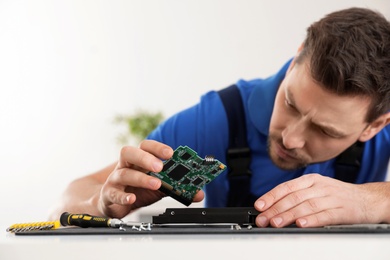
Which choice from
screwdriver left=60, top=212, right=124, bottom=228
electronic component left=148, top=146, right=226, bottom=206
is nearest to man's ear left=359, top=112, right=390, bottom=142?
electronic component left=148, top=146, right=226, bottom=206

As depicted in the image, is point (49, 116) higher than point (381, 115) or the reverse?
the reverse

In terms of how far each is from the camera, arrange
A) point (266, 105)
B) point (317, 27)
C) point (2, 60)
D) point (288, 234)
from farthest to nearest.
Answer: point (2, 60), point (266, 105), point (317, 27), point (288, 234)

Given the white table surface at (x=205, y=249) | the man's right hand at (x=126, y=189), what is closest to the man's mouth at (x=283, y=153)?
the man's right hand at (x=126, y=189)

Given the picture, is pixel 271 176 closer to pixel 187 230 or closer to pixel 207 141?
pixel 207 141

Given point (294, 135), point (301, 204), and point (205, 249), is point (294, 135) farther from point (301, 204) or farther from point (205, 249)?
point (205, 249)

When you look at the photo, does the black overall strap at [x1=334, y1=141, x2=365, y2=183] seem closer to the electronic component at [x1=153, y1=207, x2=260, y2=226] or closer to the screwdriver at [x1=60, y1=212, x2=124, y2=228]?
the electronic component at [x1=153, y1=207, x2=260, y2=226]

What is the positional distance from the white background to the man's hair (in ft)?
8.98

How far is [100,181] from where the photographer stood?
61.2 inches

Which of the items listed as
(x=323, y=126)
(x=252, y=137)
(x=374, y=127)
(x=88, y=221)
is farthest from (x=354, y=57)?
(x=88, y=221)

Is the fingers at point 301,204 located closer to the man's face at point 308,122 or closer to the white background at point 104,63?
the man's face at point 308,122

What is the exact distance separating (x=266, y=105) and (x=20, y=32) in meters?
3.01

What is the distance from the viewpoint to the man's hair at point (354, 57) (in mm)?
1350

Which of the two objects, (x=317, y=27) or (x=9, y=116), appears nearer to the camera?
(x=317, y=27)

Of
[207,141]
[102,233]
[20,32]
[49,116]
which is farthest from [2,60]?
[102,233]
